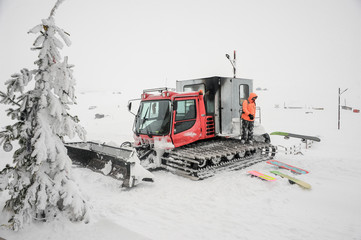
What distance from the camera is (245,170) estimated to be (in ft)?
24.1

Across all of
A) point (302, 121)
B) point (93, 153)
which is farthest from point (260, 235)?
point (302, 121)

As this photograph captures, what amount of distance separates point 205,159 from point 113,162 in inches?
101

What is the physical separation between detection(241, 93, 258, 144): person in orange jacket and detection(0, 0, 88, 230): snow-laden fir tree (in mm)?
6143

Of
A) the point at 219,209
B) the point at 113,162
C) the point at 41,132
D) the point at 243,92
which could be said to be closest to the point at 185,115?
the point at 113,162

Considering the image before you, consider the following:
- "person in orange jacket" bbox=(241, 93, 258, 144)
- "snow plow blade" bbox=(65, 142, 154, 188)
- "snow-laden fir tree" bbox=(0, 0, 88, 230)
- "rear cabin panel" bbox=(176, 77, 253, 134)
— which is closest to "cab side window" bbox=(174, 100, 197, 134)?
"rear cabin panel" bbox=(176, 77, 253, 134)

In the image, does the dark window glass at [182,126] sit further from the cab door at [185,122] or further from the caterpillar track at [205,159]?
the caterpillar track at [205,159]

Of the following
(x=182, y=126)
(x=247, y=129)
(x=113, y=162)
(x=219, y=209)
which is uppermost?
(x=182, y=126)

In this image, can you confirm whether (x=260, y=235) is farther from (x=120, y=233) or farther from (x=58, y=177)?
(x=58, y=177)

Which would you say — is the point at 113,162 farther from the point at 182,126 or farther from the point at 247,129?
the point at 247,129

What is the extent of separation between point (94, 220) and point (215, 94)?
6.16m

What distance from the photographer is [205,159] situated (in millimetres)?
6137

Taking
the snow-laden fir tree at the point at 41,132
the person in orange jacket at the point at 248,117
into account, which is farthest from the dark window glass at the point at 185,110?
the snow-laden fir tree at the point at 41,132

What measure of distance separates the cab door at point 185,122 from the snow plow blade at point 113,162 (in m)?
1.76

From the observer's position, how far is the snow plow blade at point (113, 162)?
5.58 m
